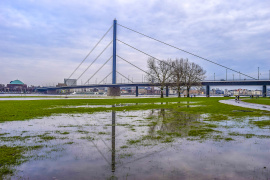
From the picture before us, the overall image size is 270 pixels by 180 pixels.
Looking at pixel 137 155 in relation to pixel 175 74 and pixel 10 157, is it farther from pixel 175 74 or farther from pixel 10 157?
pixel 175 74

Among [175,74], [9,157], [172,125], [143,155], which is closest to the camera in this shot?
[9,157]

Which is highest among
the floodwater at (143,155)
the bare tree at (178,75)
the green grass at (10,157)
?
the bare tree at (178,75)

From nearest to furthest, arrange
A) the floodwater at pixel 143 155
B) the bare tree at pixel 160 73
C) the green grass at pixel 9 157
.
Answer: the floodwater at pixel 143 155, the green grass at pixel 9 157, the bare tree at pixel 160 73

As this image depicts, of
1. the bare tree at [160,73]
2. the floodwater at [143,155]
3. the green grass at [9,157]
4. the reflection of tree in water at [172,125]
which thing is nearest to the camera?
the floodwater at [143,155]

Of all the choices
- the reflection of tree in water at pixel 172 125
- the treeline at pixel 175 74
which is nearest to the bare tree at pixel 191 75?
the treeline at pixel 175 74

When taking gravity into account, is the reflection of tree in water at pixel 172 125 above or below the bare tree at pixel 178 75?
below

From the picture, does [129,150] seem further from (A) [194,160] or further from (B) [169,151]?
(A) [194,160]

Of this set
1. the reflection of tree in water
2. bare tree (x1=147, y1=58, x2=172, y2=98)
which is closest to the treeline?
bare tree (x1=147, y1=58, x2=172, y2=98)

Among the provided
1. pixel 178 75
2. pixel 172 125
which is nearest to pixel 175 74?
pixel 178 75

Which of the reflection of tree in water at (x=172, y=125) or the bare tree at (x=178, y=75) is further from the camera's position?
the bare tree at (x=178, y=75)

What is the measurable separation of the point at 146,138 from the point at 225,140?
11.5ft

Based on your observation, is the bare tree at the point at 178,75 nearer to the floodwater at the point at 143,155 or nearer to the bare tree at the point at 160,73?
the bare tree at the point at 160,73

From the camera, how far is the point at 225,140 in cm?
1039

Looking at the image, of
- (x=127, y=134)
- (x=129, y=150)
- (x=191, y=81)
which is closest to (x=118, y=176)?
(x=129, y=150)
